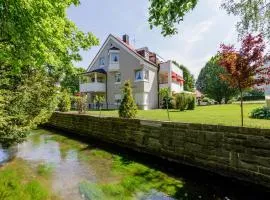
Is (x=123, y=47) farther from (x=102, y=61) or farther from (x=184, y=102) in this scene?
(x=184, y=102)

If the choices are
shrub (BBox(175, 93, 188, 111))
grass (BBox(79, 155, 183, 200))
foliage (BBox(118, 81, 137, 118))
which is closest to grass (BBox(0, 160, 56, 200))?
grass (BBox(79, 155, 183, 200))

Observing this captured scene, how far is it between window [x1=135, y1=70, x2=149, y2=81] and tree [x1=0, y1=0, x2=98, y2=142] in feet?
60.2

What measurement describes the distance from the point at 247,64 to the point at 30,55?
802 centimetres

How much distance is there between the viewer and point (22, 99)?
11180mm

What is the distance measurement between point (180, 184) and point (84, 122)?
12.2 meters

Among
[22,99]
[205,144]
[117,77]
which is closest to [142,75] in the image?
[117,77]

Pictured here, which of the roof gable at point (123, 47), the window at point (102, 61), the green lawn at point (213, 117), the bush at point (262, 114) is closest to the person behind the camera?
the green lawn at point (213, 117)

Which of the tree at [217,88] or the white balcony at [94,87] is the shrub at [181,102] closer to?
the white balcony at [94,87]

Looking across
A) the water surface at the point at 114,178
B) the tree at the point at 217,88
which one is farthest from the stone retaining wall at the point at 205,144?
the tree at the point at 217,88

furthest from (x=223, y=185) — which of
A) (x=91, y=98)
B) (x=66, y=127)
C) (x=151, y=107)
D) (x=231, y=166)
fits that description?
(x=91, y=98)

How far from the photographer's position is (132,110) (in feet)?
53.7

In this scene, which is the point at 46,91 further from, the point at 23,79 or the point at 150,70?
the point at 150,70

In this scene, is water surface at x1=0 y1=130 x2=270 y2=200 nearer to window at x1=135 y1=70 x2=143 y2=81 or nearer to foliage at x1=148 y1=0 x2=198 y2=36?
foliage at x1=148 y1=0 x2=198 y2=36

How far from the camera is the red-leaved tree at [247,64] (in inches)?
389
